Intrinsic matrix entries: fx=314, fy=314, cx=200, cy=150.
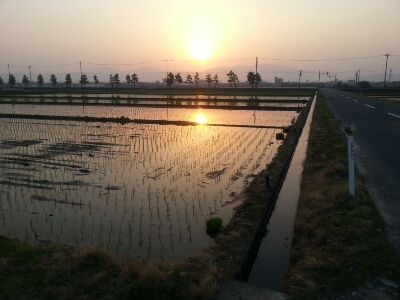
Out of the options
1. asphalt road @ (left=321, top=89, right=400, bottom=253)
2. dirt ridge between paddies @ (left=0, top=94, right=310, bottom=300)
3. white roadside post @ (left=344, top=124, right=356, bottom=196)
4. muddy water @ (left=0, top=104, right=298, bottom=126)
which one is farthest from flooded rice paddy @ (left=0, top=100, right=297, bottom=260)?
muddy water @ (left=0, top=104, right=298, bottom=126)

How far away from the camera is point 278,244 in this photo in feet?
17.6

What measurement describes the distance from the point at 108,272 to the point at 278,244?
113 inches

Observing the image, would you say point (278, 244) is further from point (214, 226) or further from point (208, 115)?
point (208, 115)

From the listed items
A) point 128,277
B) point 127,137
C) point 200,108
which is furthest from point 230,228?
point 200,108

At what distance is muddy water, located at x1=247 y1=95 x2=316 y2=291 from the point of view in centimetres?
444

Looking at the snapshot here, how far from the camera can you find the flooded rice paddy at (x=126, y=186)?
5.81m

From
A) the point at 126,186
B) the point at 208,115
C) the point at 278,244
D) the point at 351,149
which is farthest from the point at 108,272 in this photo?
the point at 208,115

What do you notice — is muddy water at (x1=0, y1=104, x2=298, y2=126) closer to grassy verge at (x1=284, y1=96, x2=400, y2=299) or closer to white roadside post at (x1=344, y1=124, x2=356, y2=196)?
grassy verge at (x1=284, y1=96, x2=400, y2=299)

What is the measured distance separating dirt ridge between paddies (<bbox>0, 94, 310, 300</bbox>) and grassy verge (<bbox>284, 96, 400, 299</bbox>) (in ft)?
2.97

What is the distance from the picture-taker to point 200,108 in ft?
103

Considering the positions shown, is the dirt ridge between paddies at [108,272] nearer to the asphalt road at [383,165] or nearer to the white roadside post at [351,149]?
the white roadside post at [351,149]

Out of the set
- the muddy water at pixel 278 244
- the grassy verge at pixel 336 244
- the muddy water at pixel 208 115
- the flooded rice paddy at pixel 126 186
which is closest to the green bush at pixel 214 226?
the flooded rice paddy at pixel 126 186

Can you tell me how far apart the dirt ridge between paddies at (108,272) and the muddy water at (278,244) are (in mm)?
338

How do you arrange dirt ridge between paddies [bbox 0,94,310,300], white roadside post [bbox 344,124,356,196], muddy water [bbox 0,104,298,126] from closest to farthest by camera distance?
dirt ridge between paddies [bbox 0,94,310,300] < white roadside post [bbox 344,124,356,196] < muddy water [bbox 0,104,298,126]
